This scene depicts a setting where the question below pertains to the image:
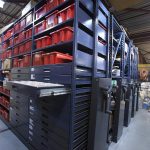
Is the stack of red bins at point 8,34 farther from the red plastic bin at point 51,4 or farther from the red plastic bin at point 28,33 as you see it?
the red plastic bin at point 51,4

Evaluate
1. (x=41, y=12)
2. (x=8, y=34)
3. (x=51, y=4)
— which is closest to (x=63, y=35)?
(x=51, y=4)

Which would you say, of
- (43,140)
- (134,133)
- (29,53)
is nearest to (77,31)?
(29,53)

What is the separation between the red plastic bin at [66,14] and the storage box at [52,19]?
8cm

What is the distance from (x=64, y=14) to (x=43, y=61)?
0.82m

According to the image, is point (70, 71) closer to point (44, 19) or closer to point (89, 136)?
point (89, 136)

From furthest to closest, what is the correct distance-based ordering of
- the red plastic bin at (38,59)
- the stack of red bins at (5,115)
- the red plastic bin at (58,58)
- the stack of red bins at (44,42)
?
the stack of red bins at (5,115)
the red plastic bin at (38,59)
the stack of red bins at (44,42)
the red plastic bin at (58,58)

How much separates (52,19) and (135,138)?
10.1ft

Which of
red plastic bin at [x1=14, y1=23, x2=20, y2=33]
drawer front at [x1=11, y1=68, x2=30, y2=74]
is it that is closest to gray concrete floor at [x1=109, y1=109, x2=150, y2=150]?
drawer front at [x1=11, y1=68, x2=30, y2=74]

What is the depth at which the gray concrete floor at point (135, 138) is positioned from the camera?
8.49 feet

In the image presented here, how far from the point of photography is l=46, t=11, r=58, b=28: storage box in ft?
6.45

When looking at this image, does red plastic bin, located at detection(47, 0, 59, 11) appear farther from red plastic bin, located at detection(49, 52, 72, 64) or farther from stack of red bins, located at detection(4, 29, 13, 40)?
stack of red bins, located at detection(4, 29, 13, 40)

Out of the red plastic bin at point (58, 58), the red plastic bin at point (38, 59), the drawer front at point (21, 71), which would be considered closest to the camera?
the red plastic bin at point (58, 58)

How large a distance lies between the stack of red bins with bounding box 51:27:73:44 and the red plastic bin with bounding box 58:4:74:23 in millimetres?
170

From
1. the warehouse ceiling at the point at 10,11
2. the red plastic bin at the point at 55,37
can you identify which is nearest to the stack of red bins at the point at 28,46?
the red plastic bin at the point at 55,37
